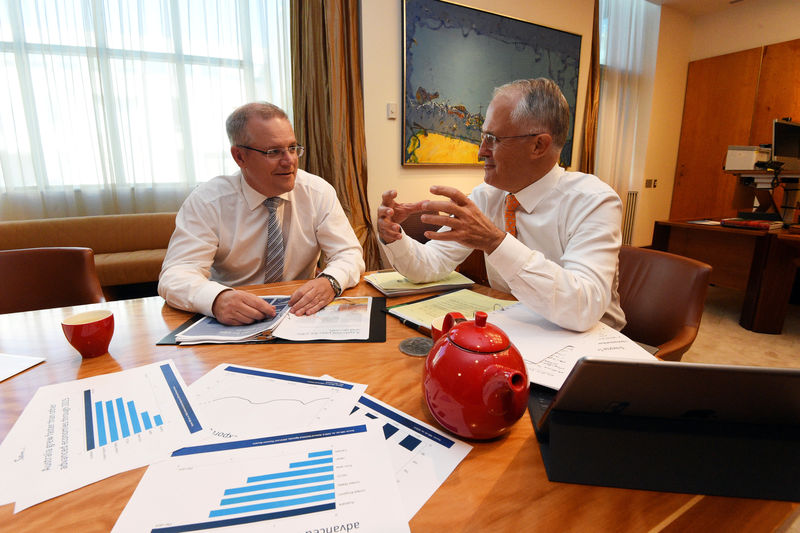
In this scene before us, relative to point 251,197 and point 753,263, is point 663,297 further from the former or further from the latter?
point 753,263

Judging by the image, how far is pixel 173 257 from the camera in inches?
53.9

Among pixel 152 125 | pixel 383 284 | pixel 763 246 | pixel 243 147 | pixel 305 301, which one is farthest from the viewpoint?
pixel 152 125

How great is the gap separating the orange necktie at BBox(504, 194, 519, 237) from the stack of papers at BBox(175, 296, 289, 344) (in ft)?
2.68

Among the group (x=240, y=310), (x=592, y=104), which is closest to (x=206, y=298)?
Result: (x=240, y=310)

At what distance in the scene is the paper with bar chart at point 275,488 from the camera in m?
0.43

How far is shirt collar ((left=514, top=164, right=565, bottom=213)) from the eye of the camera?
130cm

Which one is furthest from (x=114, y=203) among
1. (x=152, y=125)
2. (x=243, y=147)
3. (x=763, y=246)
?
(x=763, y=246)

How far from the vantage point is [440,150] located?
3715mm

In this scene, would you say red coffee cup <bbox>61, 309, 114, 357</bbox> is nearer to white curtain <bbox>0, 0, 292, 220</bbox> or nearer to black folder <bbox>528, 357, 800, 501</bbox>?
black folder <bbox>528, 357, 800, 501</bbox>

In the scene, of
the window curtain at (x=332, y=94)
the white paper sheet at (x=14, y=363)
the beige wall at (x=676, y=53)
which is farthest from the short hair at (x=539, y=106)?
the beige wall at (x=676, y=53)

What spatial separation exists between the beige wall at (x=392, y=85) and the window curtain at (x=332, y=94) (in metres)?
0.10

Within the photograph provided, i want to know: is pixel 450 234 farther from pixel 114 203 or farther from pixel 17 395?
pixel 114 203

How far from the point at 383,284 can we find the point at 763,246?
311 centimetres

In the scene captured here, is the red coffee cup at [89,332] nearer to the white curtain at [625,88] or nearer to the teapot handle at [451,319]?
the teapot handle at [451,319]
